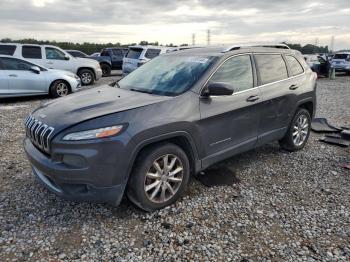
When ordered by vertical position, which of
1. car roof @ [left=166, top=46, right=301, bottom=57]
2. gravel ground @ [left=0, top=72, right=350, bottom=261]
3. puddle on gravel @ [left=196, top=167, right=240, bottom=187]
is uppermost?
car roof @ [left=166, top=46, right=301, bottom=57]

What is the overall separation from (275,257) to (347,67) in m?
22.1

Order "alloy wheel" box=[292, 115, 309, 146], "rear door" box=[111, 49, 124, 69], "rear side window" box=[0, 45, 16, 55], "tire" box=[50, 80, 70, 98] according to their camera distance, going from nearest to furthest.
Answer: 1. "alloy wheel" box=[292, 115, 309, 146]
2. "tire" box=[50, 80, 70, 98]
3. "rear side window" box=[0, 45, 16, 55]
4. "rear door" box=[111, 49, 124, 69]

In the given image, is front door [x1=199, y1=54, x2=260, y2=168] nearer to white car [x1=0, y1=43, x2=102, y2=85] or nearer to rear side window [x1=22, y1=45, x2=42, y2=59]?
white car [x1=0, y1=43, x2=102, y2=85]

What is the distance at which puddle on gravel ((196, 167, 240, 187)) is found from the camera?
425 cm

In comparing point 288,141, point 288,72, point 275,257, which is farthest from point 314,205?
point 288,72

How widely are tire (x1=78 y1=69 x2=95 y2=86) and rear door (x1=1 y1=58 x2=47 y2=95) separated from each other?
13.1 ft

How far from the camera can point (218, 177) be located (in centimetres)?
441

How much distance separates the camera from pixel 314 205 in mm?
3750

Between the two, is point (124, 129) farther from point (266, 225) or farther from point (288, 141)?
point (288, 141)

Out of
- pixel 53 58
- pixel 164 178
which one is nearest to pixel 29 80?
pixel 53 58

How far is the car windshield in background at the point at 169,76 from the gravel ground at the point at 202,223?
129cm

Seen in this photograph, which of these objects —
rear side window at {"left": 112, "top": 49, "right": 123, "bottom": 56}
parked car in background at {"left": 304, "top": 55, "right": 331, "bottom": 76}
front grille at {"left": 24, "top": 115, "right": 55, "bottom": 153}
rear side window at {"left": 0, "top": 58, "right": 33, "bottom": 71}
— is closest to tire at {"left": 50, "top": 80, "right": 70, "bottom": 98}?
rear side window at {"left": 0, "top": 58, "right": 33, "bottom": 71}

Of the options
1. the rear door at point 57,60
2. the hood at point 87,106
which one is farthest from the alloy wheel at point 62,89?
the hood at point 87,106

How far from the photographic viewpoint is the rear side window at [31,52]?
1277 centimetres
